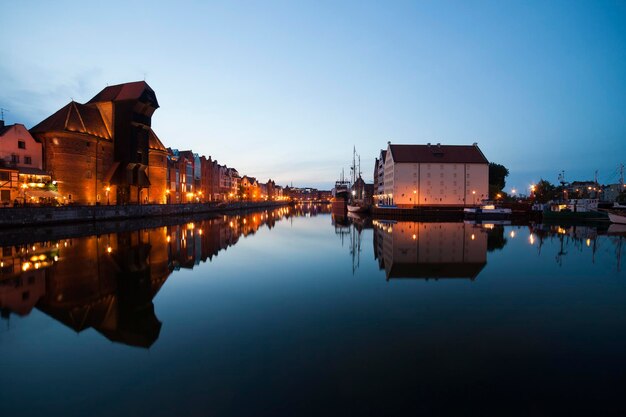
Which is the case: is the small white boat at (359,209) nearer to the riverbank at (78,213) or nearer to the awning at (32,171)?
the riverbank at (78,213)

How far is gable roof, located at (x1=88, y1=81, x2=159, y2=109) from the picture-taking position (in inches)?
2104

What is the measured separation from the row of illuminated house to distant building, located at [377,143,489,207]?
146 ft

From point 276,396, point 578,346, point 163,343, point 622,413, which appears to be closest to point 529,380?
point 622,413

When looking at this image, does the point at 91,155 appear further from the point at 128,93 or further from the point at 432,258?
the point at 432,258

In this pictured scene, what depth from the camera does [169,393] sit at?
5285 millimetres

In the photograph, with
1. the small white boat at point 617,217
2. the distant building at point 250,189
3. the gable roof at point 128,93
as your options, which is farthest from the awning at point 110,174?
the distant building at point 250,189

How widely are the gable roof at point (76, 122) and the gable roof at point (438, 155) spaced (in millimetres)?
49982

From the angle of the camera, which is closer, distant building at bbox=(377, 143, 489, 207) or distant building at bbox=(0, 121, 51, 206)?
distant building at bbox=(0, 121, 51, 206)

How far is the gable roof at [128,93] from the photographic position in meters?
53.5

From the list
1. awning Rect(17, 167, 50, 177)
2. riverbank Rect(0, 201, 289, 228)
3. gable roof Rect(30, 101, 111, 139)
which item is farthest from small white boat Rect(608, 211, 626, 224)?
awning Rect(17, 167, 50, 177)

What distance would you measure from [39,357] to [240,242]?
2016 centimetres

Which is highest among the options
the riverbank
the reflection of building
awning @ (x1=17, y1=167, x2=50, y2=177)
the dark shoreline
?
awning @ (x1=17, y1=167, x2=50, y2=177)

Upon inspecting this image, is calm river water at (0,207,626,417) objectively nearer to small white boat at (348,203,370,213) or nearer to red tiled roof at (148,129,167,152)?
red tiled roof at (148,129,167,152)

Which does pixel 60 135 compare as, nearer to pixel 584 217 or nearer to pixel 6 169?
pixel 6 169
